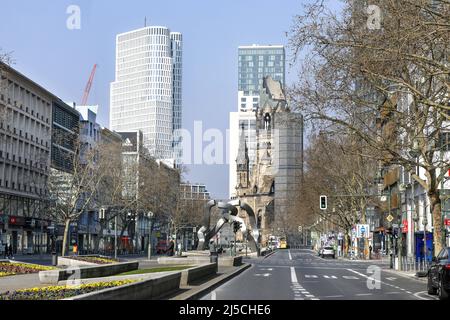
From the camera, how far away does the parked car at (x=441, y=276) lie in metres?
24.3

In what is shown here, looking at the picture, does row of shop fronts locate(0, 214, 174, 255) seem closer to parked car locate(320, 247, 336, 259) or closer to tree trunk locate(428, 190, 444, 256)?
parked car locate(320, 247, 336, 259)

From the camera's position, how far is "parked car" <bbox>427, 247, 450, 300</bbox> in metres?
24.3

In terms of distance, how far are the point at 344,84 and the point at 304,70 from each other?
1982 millimetres

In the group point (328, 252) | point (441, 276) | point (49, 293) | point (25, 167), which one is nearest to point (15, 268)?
point (49, 293)

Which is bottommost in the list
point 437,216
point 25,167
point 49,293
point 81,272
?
point 81,272

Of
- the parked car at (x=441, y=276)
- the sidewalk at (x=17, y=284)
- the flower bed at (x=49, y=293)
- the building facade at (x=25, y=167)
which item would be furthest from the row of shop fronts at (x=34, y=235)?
the flower bed at (x=49, y=293)

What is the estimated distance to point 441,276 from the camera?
2491 centimetres

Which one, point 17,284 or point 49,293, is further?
point 17,284

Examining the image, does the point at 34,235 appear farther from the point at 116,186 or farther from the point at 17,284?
the point at 17,284

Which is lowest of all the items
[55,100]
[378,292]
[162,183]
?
[378,292]
